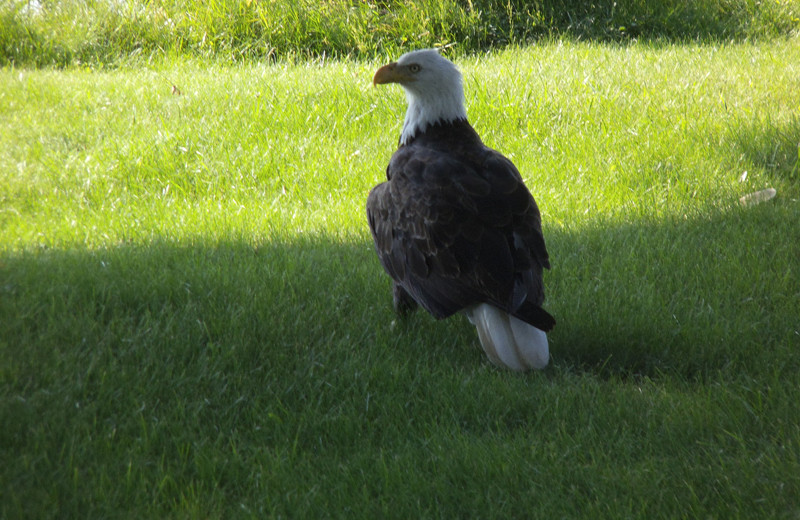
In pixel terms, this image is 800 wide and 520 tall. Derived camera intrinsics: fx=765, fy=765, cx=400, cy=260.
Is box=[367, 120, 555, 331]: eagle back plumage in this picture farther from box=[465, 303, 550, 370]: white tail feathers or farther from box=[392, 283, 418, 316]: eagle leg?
box=[465, 303, 550, 370]: white tail feathers

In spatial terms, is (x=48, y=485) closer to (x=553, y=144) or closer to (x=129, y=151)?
(x=129, y=151)

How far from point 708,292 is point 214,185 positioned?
3835 millimetres

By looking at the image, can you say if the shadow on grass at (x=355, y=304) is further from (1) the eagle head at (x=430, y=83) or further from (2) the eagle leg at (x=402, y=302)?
(1) the eagle head at (x=430, y=83)

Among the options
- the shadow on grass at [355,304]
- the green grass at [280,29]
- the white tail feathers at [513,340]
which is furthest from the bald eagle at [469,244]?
the green grass at [280,29]

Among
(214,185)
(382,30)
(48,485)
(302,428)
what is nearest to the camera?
(48,485)

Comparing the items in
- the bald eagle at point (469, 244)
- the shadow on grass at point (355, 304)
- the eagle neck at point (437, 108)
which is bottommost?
the shadow on grass at point (355, 304)

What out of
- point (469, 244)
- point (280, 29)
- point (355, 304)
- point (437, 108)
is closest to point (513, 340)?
point (469, 244)

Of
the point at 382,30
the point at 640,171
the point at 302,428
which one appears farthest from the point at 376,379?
the point at 382,30

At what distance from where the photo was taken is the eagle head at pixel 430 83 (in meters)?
4.86

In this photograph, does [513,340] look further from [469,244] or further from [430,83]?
[430,83]

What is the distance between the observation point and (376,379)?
3.95 m

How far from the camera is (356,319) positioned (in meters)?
4.51

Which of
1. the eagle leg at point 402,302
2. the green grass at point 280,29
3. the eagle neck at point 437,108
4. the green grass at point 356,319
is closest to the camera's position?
the green grass at point 356,319

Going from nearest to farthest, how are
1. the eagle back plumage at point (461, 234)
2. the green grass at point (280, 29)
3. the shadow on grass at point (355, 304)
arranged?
the eagle back plumage at point (461, 234) → the shadow on grass at point (355, 304) → the green grass at point (280, 29)
